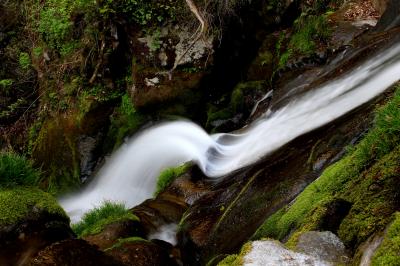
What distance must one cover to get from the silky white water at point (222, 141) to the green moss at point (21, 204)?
3.28 meters

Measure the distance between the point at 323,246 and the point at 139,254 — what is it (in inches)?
91.0

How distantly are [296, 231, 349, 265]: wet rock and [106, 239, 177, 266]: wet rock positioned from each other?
2.06 m

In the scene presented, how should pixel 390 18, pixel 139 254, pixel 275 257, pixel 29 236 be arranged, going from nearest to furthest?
1. pixel 275 257
2. pixel 29 236
3. pixel 139 254
4. pixel 390 18

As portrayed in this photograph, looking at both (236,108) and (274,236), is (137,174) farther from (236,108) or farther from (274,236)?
(274,236)

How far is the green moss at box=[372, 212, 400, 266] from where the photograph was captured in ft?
7.38

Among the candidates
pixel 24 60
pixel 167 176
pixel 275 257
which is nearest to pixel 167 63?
pixel 167 176

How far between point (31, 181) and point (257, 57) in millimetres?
7458

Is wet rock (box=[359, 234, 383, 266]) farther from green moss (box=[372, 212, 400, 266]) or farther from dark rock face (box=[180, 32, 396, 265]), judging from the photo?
dark rock face (box=[180, 32, 396, 265])

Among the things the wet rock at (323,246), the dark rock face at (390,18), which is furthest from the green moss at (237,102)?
the wet rock at (323,246)

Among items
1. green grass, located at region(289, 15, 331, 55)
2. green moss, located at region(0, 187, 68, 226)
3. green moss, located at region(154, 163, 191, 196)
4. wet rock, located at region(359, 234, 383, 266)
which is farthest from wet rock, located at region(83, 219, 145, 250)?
green grass, located at region(289, 15, 331, 55)

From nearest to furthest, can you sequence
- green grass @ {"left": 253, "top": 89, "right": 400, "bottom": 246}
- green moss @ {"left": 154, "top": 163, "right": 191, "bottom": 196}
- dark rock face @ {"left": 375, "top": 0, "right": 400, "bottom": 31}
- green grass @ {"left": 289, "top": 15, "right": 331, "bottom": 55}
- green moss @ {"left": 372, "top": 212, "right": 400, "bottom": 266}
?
green moss @ {"left": 372, "top": 212, "right": 400, "bottom": 266} < green grass @ {"left": 253, "top": 89, "right": 400, "bottom": 246} < green moss @ {"left": 154, "top": 163, "right": 191, "bottom": 196} < dark rock face @ {"left": 375, "top": 0, "right": 400, "bottom": 31} < green grass @ {"left": 289, "top": 15, "right": 331, "bottom": 55}

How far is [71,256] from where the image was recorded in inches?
149

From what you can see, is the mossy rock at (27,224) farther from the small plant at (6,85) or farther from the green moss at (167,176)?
the small plant at (6,85)

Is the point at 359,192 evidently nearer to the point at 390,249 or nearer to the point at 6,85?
the point at 390,249
